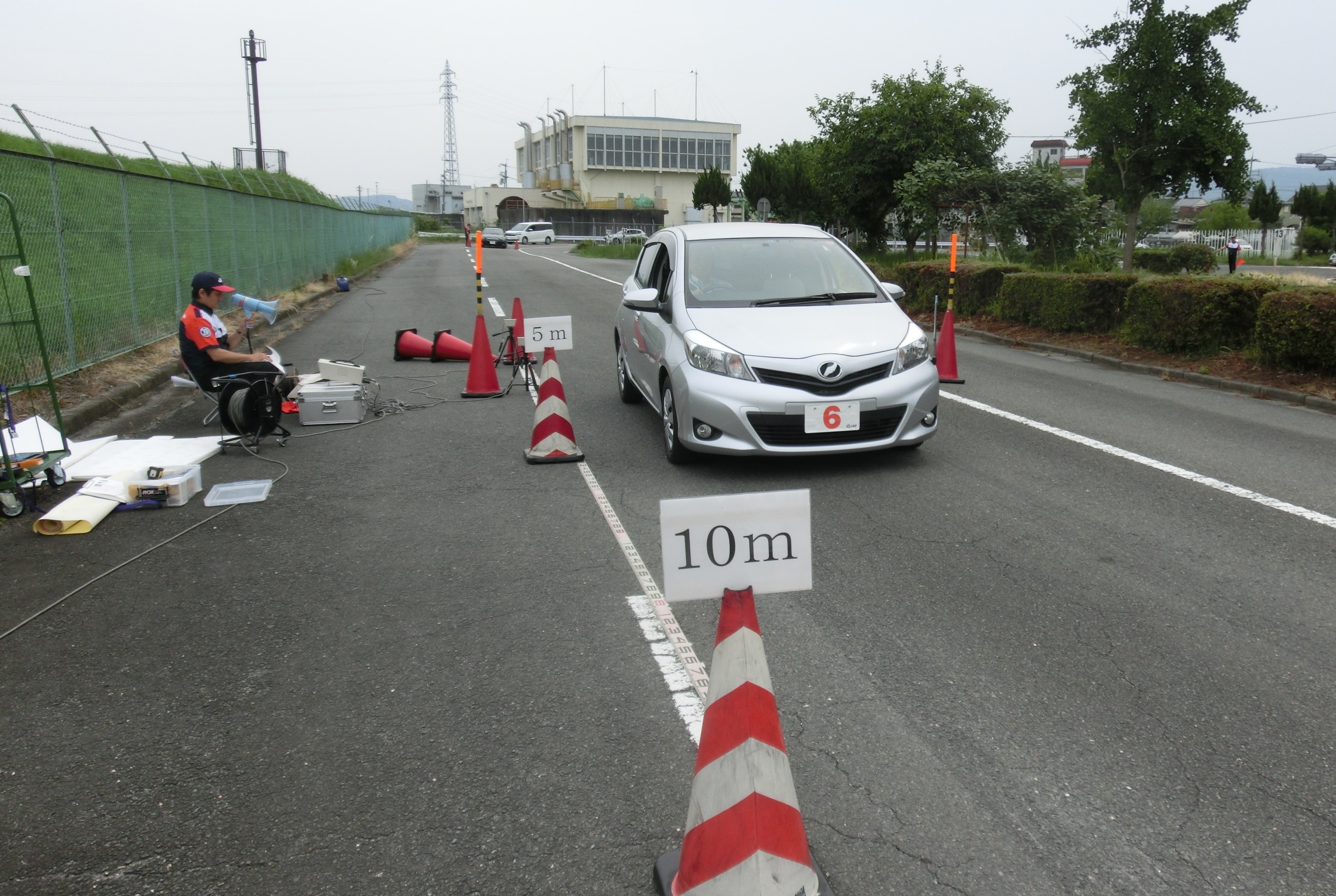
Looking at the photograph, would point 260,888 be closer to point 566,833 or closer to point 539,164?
point 566,833

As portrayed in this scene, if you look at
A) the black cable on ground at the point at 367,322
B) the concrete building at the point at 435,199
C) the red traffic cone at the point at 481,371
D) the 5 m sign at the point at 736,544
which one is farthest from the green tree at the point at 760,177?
the concrete building at the point at 435,199

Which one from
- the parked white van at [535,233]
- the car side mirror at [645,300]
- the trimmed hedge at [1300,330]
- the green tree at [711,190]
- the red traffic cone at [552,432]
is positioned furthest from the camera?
the green tree at [711,190]

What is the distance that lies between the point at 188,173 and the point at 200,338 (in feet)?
62.2

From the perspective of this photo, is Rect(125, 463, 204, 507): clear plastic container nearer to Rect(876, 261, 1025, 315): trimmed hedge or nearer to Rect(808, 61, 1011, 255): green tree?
Rect(876, 261, 1025, 315): trimmed hedge

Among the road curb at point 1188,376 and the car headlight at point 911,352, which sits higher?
the car headlight at point 911,352

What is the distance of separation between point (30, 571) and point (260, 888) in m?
3.52

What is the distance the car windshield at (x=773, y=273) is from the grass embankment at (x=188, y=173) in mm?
6533

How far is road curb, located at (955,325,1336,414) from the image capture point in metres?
10.2

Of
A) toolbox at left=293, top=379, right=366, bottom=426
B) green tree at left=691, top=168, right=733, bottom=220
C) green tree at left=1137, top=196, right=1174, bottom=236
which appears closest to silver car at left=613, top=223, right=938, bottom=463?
toolbox at left=293, top=379, right=366, bottom=426

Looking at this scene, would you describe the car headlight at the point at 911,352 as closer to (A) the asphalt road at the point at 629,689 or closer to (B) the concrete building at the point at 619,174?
(A) the asphalt road at the point at 629,689

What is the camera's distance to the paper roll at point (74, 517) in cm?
619

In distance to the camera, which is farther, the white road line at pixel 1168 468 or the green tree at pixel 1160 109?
the green tree at pixel 1160 109

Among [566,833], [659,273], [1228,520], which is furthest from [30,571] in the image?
[1228,520]

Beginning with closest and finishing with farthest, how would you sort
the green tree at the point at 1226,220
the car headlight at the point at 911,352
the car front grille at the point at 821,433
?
the car front grille at the point at 821,433
the car headlight at the point at 911,352
the green tree at the point at 1226,220
